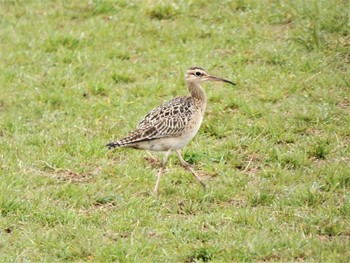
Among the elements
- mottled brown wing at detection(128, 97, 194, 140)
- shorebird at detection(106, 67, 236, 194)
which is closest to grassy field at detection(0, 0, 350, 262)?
shorebird at detection(106, 67, 236, 194)

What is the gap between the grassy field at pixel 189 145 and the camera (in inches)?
368

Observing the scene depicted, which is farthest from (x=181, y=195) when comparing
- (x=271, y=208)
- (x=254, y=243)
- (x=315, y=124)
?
(x=315, y=124)

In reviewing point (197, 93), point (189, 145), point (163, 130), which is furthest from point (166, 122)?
point (189, 145)

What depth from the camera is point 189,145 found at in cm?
1209

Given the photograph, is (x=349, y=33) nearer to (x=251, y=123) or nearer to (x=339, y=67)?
(x=339, y=67)

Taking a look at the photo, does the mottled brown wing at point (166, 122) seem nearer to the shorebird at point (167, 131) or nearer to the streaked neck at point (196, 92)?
the shorebird at point (167, 131)

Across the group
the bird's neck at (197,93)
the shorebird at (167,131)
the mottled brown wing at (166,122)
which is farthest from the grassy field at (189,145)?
the bird's neck at (197,93)

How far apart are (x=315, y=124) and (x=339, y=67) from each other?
185 cm

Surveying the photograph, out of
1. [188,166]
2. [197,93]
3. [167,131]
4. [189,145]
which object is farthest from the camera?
[189,145]

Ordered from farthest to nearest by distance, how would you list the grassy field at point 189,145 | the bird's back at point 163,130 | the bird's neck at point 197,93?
the bird's neck at point 197,93
the bird's back at point 163,130
the grassy field at point 189,145

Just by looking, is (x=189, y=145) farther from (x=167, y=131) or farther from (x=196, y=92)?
(x=167, y=131)

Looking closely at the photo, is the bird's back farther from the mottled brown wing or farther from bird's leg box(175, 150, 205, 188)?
bird's leg box(175, 150, 205, 188)

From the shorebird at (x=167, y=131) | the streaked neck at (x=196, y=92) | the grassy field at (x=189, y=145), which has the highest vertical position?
the streaked neck at (x=196, y=92)

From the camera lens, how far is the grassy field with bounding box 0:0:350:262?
30.7 ft
